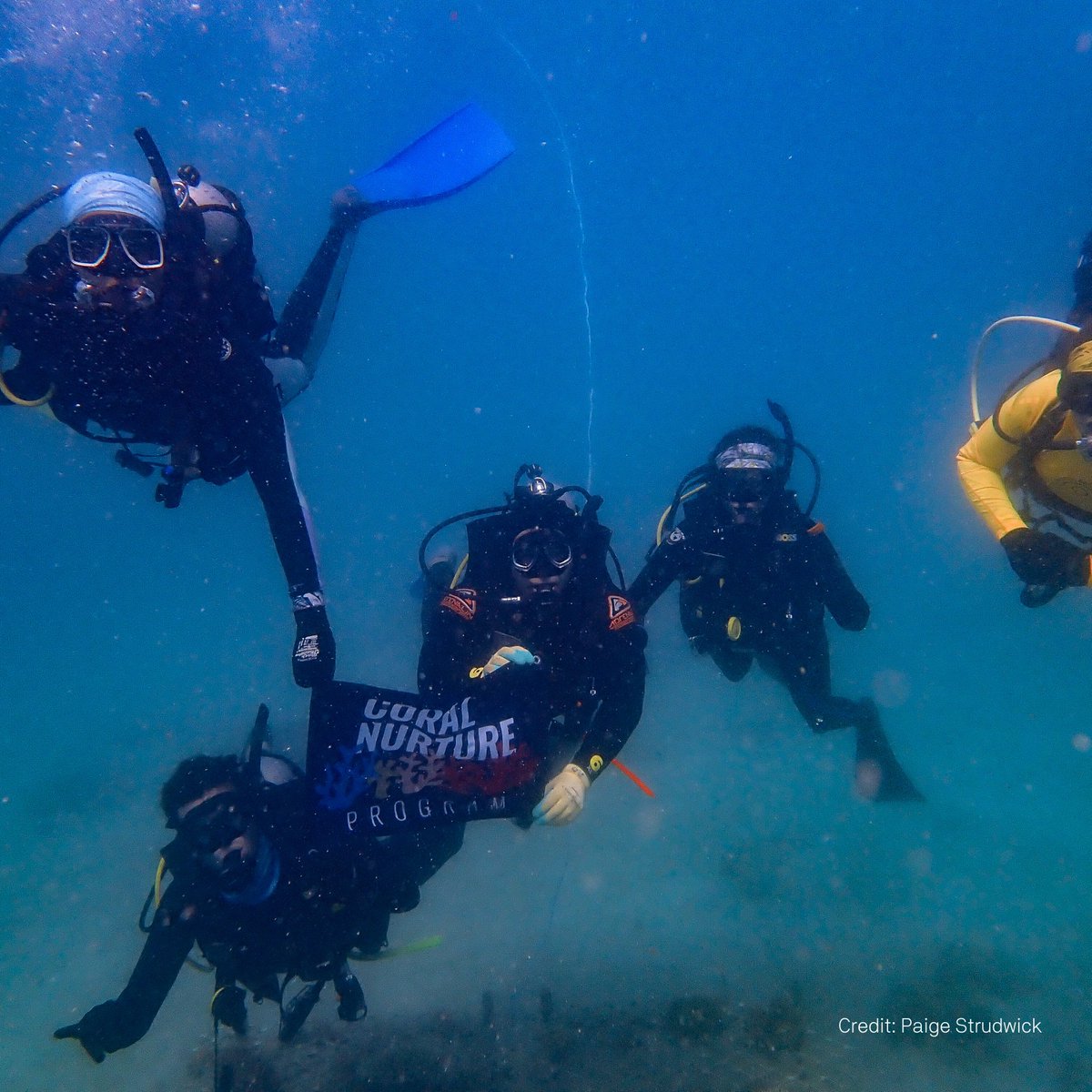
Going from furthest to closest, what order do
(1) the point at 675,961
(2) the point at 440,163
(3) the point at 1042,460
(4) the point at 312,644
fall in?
1. (1) the point at 675,961
2. (2) the point at 440,163
3. (3) the point at 1042,460
4. (4) the point at 312,644

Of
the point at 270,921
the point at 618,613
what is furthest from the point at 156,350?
the point at 270,921

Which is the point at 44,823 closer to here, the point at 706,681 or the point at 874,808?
the point at 706,681

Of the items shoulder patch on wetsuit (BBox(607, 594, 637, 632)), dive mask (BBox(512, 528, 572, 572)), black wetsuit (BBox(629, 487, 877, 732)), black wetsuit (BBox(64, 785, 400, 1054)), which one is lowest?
black wetsuit (BBox(64, 785, 400, 1054))

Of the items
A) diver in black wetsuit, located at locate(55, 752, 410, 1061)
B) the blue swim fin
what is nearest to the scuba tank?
diver in black wetsuit, located at locate(55, 752, 410, 1061)

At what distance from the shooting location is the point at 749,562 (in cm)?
714

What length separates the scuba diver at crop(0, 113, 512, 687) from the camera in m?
3.78

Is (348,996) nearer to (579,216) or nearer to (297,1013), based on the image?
(297,1013)

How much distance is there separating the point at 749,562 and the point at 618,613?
2.62 m

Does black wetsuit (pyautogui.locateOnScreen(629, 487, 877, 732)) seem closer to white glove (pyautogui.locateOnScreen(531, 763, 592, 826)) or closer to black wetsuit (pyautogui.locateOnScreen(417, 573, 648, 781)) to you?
black wetsuit (pyautogui.locateOnScreen(417, 573, 648, 781))

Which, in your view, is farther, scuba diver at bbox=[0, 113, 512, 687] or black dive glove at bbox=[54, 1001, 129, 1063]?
black dive glove at bbox=[54, 1001, 129, 1063]

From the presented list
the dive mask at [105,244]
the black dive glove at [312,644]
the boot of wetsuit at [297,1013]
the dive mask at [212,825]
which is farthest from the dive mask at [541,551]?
the boot of wetsuit at [297,1013]

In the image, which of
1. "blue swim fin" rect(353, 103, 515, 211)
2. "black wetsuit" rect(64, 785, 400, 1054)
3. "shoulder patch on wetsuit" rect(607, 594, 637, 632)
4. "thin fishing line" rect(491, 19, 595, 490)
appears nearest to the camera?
"black wetsuit" rect(64, 785, 400, 1054)

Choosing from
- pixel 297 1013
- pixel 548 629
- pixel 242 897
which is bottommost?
pixel 297 1013

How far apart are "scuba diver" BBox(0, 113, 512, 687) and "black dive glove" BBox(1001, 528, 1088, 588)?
182 inches
